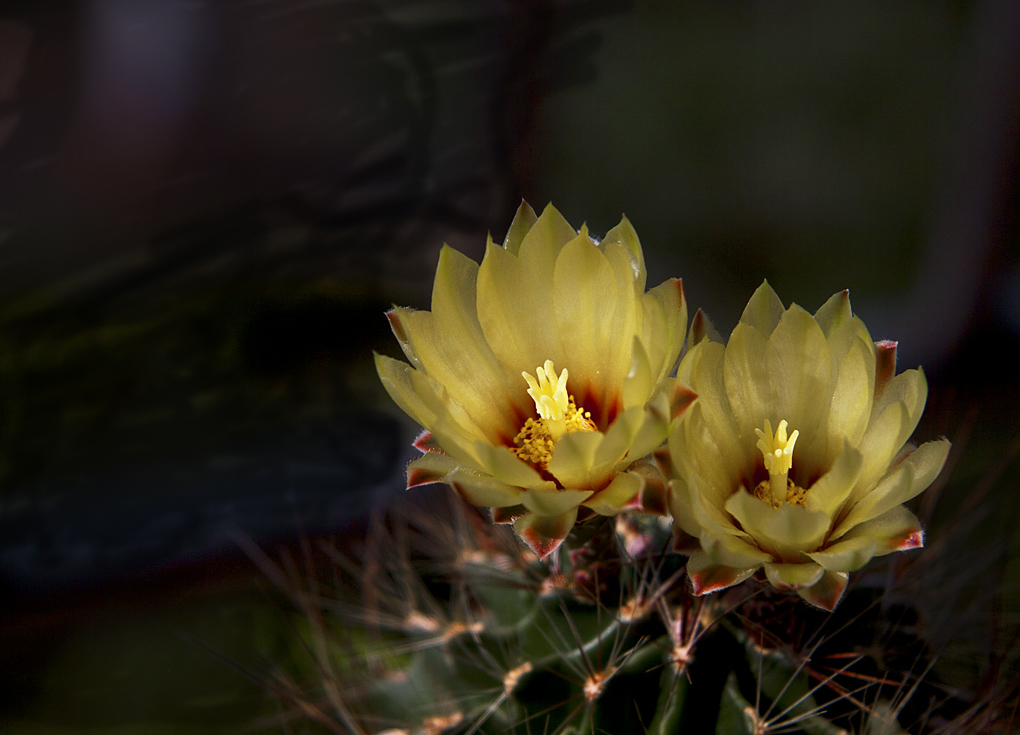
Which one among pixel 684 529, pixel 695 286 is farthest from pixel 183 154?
pixel 684 529

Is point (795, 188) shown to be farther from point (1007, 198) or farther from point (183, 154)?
point (183, 154)

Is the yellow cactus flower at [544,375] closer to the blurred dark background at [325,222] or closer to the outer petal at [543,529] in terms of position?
the outer petal at [543,529]

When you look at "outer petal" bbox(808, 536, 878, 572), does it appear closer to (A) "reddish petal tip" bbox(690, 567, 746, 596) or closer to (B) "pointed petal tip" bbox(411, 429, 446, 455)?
(A) "reddish petal tip" bbox(690, 567, 746, 596)

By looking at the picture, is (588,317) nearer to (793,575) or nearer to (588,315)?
(588,315)

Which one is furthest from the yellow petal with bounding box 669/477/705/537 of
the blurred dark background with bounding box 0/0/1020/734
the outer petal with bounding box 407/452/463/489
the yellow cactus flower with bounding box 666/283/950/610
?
the blurred dark background with bounding box 0/0/1020/734

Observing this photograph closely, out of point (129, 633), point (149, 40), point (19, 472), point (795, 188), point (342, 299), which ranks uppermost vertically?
point (149, 40)

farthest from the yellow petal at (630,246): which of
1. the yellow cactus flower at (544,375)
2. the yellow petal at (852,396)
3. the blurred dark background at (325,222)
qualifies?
the blurred dark background at (325,222)
